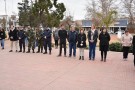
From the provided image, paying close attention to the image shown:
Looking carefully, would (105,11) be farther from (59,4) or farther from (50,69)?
(50,69)

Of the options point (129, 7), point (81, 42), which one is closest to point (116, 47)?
point (81, 42)

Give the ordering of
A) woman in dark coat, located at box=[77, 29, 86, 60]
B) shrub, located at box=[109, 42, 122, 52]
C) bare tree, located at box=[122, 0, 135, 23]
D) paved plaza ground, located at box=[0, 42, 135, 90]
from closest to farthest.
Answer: paved plaza ground, located at box=[0, 42, 135, 90] < woman in dark coat, located at box=[77, 29, 86, 60] < shrub, located at box=[109, 42, 122, 52] < bare tree, located at box=[122, 0, 135, 23]

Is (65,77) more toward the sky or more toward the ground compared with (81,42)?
more toward the ground

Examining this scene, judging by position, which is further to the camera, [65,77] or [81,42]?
[81,42]

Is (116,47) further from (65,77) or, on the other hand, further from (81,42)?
(65,77)

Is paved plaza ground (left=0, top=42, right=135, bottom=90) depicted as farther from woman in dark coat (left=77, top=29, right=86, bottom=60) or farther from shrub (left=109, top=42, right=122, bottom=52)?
shrub (left=109, top=42, right=122, bottom=52)

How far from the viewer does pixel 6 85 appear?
371 inches

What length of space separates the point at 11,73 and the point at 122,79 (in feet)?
14.1

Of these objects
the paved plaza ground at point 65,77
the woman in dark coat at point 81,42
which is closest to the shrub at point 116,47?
the woman in dark coat at point 81,42

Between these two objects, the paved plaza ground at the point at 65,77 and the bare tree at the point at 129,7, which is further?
the bare tree at the point at 129,7

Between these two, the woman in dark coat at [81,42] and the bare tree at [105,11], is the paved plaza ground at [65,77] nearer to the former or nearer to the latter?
the woman in dark coat at [81,42]

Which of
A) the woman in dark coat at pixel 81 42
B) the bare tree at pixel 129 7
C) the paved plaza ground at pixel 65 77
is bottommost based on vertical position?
the paved plaza ground at pixel 65 77

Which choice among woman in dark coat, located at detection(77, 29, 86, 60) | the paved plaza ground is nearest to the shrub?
woman in dark coat, located at detection(77, 29, 86, 60)

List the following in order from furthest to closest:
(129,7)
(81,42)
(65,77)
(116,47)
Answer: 1. (129,7)
2. (116,47)
3. (81,42)
4. (65,77)
